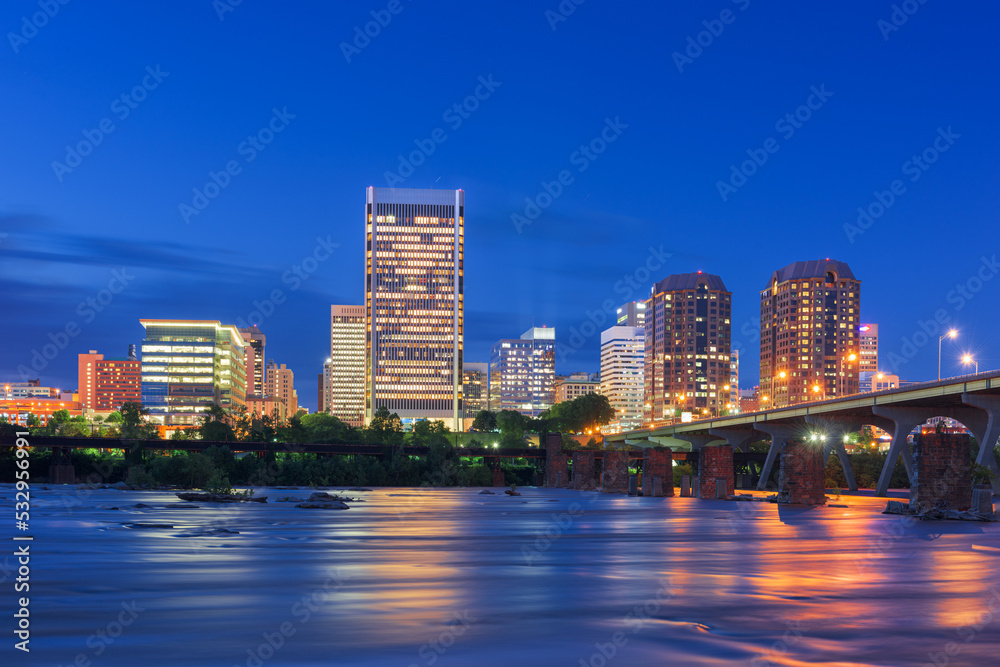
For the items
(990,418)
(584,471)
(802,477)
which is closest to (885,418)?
(990,418)

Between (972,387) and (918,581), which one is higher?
(972,387)

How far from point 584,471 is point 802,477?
49493 millimetres

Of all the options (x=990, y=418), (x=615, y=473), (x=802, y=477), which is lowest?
(x=615, y=473)

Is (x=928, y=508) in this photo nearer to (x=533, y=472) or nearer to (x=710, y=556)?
(x=710, y=556)

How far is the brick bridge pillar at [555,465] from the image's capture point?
13912cm

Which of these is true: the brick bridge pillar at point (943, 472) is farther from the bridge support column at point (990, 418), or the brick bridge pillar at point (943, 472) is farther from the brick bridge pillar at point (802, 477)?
the bridge support column at point (990, 418)

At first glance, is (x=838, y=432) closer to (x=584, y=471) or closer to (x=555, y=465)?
(x=584, y=471)

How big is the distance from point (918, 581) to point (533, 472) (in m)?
124

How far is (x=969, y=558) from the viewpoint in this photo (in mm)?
31594

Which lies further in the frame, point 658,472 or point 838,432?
point 838,432

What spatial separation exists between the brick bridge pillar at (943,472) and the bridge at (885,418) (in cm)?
2912

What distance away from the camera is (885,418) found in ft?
381

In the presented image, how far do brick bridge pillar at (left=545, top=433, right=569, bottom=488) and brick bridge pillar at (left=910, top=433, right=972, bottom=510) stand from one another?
274ft

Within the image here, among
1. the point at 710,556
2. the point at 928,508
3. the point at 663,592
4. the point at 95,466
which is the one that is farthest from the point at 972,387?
the point at 95,466
